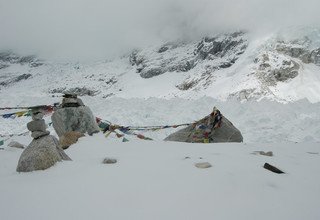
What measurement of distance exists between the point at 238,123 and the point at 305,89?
254 ft

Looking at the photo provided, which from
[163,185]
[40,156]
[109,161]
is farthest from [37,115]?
[163,185]

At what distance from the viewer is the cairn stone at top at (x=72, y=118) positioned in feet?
42.1

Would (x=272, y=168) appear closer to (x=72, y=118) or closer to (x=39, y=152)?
(x=39, y=152)

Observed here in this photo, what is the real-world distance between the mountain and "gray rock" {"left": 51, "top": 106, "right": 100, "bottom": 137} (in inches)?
2575

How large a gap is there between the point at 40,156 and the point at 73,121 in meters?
7.17

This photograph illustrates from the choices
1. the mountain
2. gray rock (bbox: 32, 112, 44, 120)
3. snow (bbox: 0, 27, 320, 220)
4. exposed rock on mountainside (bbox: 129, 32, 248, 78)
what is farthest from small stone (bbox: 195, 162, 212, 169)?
exposed rock on mountainside (bbox: 129, 32, 248, 78)

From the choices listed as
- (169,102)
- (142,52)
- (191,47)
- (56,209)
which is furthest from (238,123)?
(142,52)

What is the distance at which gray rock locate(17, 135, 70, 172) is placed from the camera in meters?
5.77

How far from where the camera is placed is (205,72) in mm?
115812

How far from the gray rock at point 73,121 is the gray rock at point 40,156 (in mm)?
6469

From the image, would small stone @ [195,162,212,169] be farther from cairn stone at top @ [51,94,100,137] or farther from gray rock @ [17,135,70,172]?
cairn stone at top @ [51,94,100,137]

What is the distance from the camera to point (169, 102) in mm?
21953

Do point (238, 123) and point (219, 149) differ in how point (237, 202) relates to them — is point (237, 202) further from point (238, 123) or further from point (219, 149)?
point (238, 123)

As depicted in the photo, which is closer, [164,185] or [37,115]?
[164,185]
